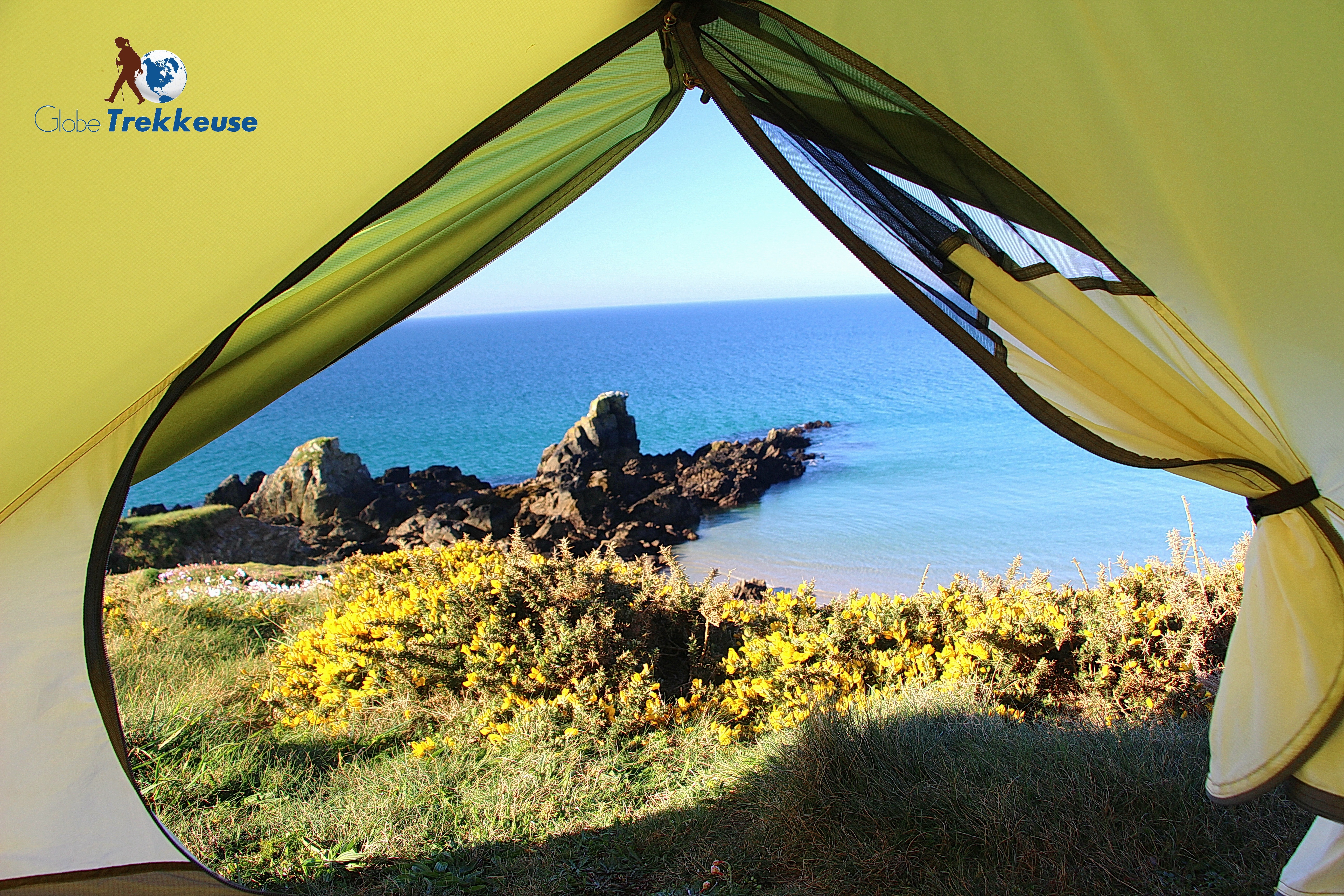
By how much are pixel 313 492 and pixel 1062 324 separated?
13119mm

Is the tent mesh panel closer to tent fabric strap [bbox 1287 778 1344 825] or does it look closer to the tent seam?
tent fabric strap [bbox 1287 778 1344 825]

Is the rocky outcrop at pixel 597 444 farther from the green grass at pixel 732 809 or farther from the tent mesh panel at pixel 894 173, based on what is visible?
the tent mesh panel at pixel 894 173

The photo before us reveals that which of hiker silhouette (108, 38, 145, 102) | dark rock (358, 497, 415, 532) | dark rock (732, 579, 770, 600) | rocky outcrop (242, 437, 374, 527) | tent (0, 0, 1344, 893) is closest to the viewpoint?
tent (0, 0, 1344, 893)

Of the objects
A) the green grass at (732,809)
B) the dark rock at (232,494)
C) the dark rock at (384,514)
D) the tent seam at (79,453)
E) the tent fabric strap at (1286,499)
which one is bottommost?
the green grass at (732,809)

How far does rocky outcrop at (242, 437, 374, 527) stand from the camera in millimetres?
12562

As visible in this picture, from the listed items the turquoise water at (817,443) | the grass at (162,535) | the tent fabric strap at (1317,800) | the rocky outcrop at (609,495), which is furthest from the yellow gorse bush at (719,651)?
the grass at (162,535)

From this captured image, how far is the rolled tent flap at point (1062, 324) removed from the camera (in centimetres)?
132

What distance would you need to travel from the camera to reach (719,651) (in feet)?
12.0

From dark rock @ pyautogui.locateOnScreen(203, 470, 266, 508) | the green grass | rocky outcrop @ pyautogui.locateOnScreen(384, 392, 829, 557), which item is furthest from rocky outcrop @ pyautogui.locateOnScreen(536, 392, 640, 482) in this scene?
the green grass

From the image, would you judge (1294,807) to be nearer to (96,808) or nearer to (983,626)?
(983,626)

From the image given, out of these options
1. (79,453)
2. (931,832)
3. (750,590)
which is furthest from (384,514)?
(931,832)

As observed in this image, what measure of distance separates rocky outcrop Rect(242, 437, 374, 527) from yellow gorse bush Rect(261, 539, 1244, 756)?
31.6 feet

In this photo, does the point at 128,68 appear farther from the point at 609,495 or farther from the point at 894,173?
Answer: the point at 609,495

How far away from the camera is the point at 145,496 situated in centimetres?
2439
